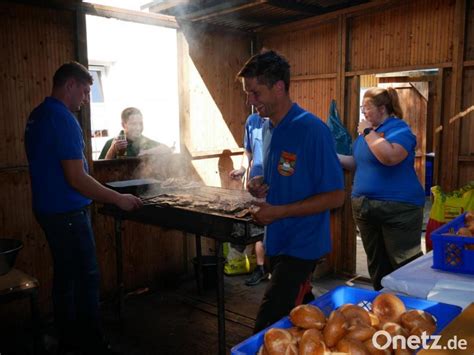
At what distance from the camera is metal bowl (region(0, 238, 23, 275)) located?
347cm

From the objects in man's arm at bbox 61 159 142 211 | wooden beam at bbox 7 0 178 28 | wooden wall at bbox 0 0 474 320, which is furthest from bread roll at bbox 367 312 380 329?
wooden beam at bbox 7 0 178 28

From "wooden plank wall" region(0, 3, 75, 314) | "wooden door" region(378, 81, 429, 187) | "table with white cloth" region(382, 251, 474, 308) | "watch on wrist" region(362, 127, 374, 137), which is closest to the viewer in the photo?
"table with white cloth" region(382, 251, 474, 308)

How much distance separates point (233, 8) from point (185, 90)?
1264mm

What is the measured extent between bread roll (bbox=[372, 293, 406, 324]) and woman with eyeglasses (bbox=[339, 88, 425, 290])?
2.23 m

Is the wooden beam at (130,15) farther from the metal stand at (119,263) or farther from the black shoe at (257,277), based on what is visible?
the black shoe at (257,277)

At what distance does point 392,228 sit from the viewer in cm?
387

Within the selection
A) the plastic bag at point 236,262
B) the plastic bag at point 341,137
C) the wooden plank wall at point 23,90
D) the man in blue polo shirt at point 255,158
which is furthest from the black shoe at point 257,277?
the wooden plank wall at point 23,90

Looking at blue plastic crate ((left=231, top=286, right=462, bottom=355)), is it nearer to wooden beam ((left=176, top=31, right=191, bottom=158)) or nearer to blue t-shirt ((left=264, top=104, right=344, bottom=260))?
blue t-shirt ((left=264, top=104, right=344, bottom=260))

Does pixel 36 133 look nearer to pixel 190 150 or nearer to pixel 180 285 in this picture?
pixel 190 150

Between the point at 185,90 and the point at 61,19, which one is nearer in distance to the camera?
the point at 61,19

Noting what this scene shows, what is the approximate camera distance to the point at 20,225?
4.45 m

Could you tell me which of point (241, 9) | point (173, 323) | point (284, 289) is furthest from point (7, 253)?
point (241, 9)

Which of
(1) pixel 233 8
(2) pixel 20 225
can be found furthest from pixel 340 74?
(2) pixel 20 225

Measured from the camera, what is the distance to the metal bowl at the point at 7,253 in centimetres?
347
